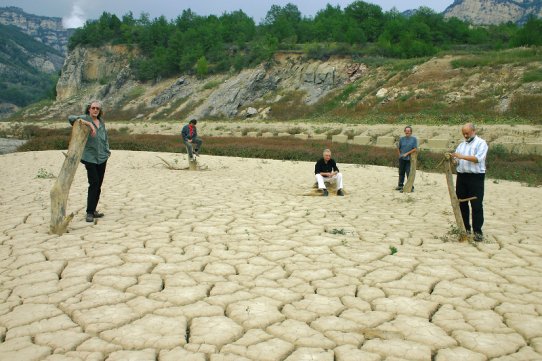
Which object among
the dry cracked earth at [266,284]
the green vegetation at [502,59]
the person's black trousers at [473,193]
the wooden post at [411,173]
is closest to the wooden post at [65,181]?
the dry cracked earth at [266,284]

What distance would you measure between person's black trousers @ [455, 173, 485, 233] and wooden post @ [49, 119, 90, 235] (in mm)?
5180

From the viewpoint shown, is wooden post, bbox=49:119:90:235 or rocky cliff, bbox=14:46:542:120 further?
rocky cliff, bbox=14:46:542:120

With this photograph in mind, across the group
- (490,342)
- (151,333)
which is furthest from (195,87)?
(490,342)

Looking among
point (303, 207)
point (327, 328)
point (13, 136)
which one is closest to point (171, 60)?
point (13, 136)

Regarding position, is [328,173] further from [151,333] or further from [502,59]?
[502,59]

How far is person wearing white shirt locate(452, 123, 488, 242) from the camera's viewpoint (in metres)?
6.09

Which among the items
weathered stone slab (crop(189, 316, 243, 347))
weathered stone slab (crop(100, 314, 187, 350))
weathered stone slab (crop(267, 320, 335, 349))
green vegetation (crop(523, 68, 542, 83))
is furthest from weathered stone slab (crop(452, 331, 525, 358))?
green vegetation (crop(523, 68, 542, 83))

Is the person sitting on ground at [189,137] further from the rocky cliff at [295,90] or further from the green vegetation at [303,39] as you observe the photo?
the green vegetation at [303,39]

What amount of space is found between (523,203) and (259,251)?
22.4 feet

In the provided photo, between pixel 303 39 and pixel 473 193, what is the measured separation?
222 feet

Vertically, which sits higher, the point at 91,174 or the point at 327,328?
the point at 91,174

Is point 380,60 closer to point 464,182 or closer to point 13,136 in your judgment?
point 13,136

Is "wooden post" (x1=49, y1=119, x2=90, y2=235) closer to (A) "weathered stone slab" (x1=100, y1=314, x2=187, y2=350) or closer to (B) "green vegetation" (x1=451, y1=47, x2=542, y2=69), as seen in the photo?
(A) "weathered stone slab" (x1=100, y1=314, x2=187, y2=350)

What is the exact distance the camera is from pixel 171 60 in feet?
223
